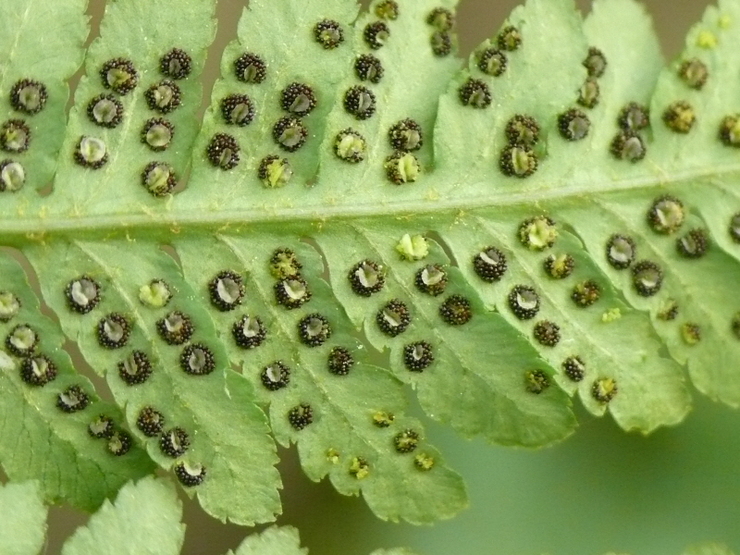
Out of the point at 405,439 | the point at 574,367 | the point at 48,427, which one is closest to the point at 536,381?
the point at 574,367

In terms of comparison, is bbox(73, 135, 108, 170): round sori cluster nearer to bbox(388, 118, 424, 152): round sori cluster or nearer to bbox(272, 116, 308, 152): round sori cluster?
bbox(272, 116, 308, 152): round sori cluster

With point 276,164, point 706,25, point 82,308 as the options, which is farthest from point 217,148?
point 706,25

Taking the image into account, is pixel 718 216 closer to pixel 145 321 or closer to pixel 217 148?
pixel 217 148

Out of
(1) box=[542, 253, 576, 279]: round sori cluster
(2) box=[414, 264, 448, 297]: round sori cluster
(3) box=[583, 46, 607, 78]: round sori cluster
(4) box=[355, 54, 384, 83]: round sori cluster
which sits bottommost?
(2) box=[414, 264, 448, 297]: round sori cluster

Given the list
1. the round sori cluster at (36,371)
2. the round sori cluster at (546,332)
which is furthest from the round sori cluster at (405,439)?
the round sori cluster at (36,371)

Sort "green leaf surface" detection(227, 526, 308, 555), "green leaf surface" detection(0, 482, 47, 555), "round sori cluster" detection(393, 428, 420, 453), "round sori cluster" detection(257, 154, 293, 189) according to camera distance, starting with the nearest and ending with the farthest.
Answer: "green leaf surface" detection(0, 482, 47, 555) → "green leaf surface" detection(227, 526, 308, 555) → "round sori cluster" detection(257, 154, 293, 189) → "round sori cluster" detection(393, 428, 420, 453)

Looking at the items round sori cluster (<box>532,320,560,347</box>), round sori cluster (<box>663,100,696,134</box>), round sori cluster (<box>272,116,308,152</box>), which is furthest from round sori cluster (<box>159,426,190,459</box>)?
round sori cluster (<box>663,100,696,134</box>)
